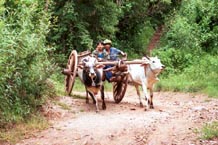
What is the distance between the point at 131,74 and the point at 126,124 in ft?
10.1

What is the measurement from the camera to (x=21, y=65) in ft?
30.8

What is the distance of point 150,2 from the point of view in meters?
23.2

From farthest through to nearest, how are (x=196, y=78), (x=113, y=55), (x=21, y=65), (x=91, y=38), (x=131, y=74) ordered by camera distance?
(x=91, y=38) < (x=196, y=78) < (x=113, y=55) < (x=131, y=74) < (x=21, y=65)

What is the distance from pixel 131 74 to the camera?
40.0 ft

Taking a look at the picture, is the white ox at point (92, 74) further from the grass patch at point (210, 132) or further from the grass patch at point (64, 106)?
the grass patch at point (210, 132)

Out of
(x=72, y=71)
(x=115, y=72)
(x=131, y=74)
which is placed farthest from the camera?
(x=72, y=71)

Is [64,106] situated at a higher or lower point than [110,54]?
lower

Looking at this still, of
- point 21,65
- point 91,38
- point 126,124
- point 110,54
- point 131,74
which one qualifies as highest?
point 91,38

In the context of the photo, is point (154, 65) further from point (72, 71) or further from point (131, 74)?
point (72, 71)

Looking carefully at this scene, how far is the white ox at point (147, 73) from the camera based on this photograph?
11742mm

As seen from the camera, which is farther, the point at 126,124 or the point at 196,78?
the point at 196,78

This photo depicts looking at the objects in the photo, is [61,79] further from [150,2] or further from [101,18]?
[150,2]

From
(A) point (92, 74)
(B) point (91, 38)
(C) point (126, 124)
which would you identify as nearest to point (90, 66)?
(A) point (92, 74)

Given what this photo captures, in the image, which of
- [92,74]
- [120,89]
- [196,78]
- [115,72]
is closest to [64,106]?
[92,74]
